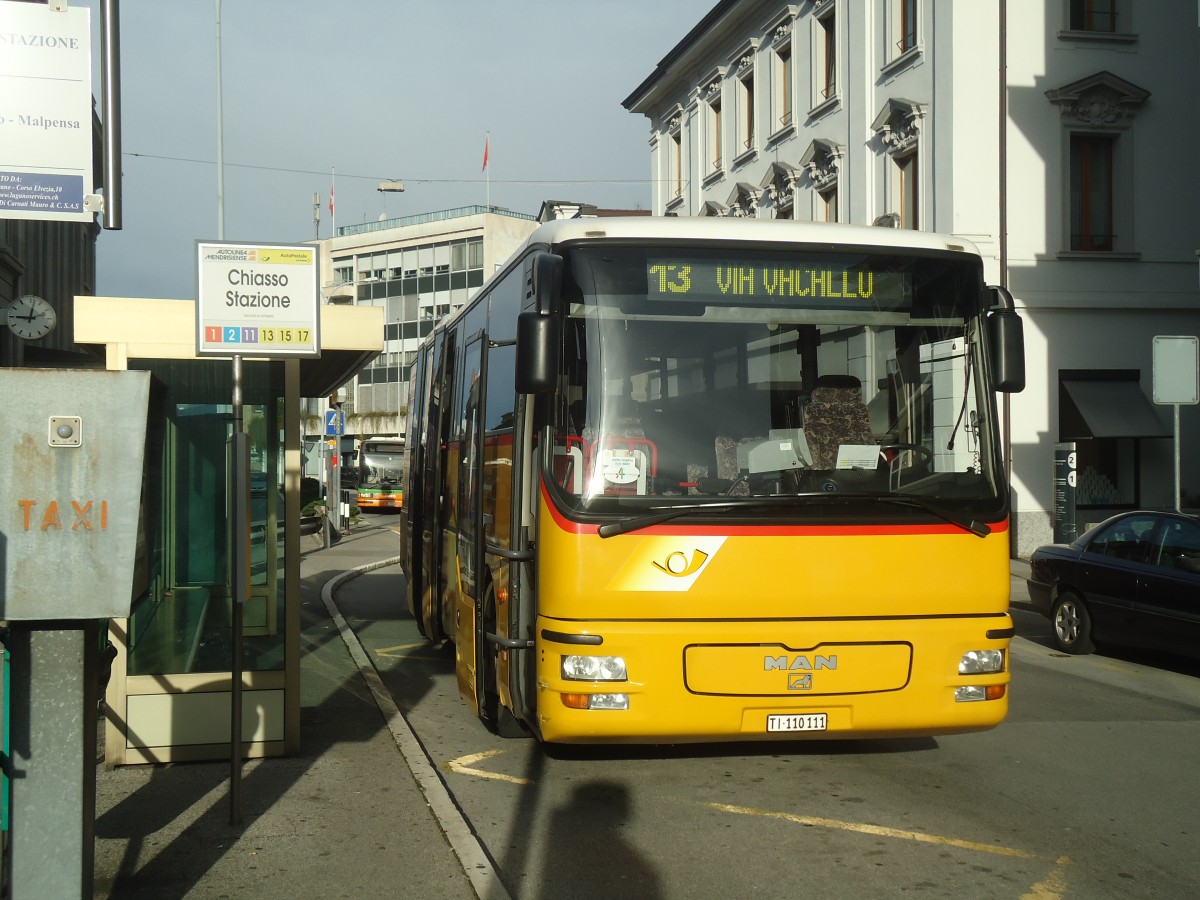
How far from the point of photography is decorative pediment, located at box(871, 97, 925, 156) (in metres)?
26.0

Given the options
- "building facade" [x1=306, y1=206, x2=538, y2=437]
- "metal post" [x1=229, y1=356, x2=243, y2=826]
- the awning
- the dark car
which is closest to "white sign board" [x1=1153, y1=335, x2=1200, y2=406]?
the dark car

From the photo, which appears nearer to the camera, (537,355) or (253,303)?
(537,355)

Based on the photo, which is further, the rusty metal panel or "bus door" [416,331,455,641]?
"bus door" [416,331,455,641]

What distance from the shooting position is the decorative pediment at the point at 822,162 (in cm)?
2969

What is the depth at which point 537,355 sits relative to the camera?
657 cm

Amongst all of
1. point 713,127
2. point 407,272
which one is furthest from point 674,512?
point 407,272

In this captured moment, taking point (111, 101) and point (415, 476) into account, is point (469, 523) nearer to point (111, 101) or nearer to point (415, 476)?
point (111, 101)

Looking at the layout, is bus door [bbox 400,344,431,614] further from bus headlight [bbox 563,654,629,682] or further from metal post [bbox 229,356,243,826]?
bus headlight [bbox 563,654,629,682]

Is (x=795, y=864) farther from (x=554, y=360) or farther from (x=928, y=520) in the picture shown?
(x=554, y=360)

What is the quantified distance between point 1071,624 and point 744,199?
23551 millimetres

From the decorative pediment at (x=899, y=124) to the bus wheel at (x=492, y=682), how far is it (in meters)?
20.5

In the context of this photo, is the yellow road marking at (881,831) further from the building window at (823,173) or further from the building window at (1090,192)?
the building window at (823,173)

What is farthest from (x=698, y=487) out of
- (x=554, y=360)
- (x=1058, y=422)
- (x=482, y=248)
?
(x=482, y=248)

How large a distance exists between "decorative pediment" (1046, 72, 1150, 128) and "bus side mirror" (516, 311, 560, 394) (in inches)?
840
